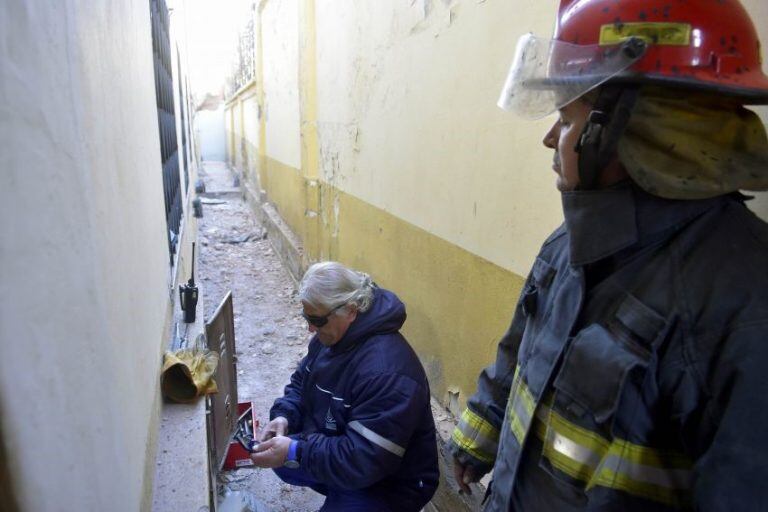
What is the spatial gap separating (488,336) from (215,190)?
596 inches

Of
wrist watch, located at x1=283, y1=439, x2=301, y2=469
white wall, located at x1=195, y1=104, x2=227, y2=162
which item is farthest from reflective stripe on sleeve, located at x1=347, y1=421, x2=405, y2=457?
white wall, located at x1=195, y1=104, x2=227, y2=162

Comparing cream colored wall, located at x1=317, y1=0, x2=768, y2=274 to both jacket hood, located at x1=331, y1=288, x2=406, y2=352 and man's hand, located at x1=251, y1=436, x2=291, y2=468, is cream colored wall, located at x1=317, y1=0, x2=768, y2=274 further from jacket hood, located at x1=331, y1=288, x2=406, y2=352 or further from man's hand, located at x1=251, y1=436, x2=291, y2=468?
man's hand, located at x1=251, y1=436, x2=291, y2=468

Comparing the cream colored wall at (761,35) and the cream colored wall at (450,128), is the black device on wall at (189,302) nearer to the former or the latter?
the cream colored wall at (450,128)

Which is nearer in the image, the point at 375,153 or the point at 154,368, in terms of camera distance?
the point at 154,368

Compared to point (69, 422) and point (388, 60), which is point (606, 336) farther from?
point (388, 60)

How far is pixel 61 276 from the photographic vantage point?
716 millimetres

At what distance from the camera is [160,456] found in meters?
2.01

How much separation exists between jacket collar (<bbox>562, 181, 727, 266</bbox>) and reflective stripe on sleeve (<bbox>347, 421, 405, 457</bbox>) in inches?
43.3

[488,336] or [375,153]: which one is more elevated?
[375,153]

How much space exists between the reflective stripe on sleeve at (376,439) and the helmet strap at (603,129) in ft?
4.00

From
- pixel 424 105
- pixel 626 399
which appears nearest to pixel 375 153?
pixel 424 105

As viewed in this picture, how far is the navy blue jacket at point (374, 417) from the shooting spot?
73.9 inches

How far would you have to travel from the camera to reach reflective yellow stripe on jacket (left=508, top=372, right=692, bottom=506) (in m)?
0.94

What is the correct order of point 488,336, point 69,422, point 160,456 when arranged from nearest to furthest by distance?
point 69,422 < point 160,456 < point 488,336
